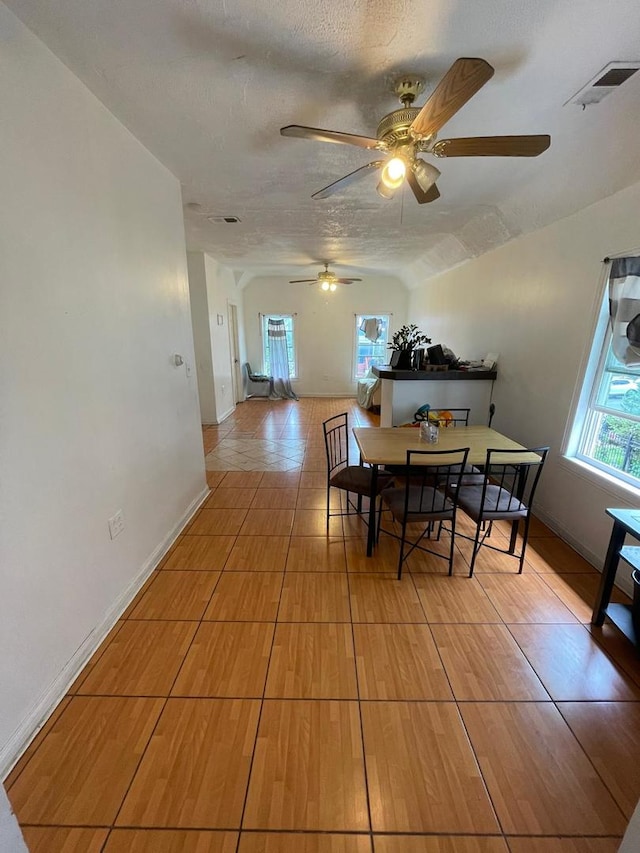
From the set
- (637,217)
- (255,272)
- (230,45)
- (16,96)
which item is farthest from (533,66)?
(255,272)

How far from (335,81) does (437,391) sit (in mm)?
2634

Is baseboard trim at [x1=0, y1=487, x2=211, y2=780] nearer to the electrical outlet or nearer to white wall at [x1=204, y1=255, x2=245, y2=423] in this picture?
the electrical outlet

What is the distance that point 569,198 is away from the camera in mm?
2387

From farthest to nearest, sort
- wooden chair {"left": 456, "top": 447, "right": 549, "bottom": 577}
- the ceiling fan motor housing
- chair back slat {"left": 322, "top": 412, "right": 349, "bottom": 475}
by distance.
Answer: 1. chair back slat {"left": 322, "top": 412, "right": 349, "bottom": 475}
2. wooden chair {"left": 456, "top": 447, "right": 549, "bottom": 577}
3. the ceiling fan motor housing

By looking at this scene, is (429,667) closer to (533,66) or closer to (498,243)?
(533,66)

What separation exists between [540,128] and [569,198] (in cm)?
68

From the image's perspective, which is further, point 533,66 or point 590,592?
point 590,592

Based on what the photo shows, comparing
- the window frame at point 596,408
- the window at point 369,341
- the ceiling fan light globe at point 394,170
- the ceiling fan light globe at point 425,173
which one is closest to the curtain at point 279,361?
the window at point 369,341

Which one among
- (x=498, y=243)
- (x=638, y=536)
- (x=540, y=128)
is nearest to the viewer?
(x=638, y=536)

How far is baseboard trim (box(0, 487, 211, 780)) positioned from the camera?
1239 mm

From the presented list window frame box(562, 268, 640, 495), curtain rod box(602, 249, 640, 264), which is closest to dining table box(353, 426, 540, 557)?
window frame box(562, 268, 640, 495)

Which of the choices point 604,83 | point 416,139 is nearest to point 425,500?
point 416,139

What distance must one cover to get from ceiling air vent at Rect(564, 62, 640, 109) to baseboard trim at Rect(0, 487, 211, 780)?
3426 mm

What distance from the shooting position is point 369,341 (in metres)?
7.77
